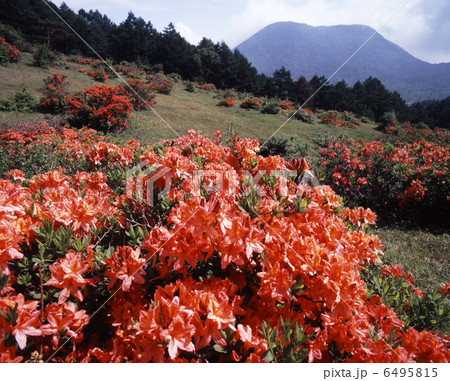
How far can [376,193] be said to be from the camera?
22.3ft

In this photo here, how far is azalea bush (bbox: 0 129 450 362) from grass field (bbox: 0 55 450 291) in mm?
3275

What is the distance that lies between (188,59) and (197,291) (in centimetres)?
4044

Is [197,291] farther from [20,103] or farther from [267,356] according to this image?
[20,103]

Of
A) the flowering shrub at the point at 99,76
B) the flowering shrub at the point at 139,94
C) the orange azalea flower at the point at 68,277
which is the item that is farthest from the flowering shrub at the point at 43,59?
Answer: the orange azalea flower at the point at 68,277

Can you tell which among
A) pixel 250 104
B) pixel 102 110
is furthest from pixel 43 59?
pixel 250 104

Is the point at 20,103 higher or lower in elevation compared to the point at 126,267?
higher

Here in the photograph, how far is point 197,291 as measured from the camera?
1.27m

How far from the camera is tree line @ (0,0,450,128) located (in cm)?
3203

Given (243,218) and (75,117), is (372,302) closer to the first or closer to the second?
(243,218)

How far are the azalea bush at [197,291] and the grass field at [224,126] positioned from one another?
10.7 feet

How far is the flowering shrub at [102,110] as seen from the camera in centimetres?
1151

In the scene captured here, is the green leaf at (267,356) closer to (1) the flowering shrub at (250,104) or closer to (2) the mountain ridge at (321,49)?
(2) the mountain ridge at (321,49)

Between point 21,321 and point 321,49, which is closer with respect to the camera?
point 21,321

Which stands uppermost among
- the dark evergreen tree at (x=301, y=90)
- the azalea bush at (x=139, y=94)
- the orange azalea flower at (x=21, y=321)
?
the dark evergreen tree at (x=301, y=90)
